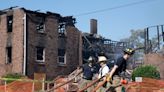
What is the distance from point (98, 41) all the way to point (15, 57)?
1141 cm

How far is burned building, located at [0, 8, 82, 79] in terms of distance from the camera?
119ft

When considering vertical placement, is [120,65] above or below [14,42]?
below

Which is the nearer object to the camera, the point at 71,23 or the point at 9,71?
the point at 9,71

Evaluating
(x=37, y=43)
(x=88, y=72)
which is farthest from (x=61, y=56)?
(x=88, y=72)

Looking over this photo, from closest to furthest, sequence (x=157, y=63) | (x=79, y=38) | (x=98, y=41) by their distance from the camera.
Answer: (x=157, y=63) → (x=79, y=38) → (x=98, y=41)

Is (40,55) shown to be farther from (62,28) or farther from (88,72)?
(88,72)

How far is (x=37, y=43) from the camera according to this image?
37125mm

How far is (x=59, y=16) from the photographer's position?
128 ft

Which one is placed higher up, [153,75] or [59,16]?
[59,16]

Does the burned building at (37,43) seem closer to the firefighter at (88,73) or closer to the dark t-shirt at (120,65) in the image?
the firefighter at (88,73)

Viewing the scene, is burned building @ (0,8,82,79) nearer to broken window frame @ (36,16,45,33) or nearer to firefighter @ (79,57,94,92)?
broken window frame @ (36,16,45,33)

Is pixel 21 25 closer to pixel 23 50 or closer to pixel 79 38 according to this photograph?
pixel 23 50

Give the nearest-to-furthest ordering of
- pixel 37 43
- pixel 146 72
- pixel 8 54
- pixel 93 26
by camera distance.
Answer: pixel 146 72, pixel 37 43, pixel 8 54, pixel 93 26

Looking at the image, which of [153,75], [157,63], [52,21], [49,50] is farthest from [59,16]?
[153,75]
